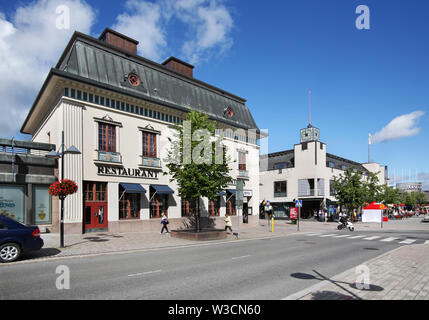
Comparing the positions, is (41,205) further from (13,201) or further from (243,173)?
(243,173)

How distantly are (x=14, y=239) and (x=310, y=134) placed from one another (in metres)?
48.8

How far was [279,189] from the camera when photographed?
53.4 meters

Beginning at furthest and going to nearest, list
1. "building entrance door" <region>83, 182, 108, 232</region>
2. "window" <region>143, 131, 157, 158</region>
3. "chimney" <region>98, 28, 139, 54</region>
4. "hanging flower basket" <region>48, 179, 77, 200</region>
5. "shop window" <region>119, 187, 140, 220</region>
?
"chimney" <region>98, 28, 139, 54</region>
"window" <region>143, 131, 157, 158</region>
"shop window" <region>119, 187, 140, 220</region>
"building entrance door" <region>83, 182, 108, 232</region>
"hanging flower basket" <region>48, 179, 77, 200</region>

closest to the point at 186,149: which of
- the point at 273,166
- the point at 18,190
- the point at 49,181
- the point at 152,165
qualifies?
the point at 152,165

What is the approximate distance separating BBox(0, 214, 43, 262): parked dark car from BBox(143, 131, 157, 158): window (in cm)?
1294

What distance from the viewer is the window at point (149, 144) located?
23.3 meters

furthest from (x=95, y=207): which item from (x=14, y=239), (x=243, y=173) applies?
(x=243, y=173)

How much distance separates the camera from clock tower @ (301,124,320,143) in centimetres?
5197

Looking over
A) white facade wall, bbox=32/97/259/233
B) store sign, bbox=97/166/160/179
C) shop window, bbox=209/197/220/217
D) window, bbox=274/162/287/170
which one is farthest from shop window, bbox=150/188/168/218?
window, bbox=274/162/287/170

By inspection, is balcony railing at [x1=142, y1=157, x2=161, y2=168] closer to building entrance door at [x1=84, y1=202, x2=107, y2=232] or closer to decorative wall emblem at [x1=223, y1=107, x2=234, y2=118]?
building entrance door at [x1=84, y1=202, x2=107, y2=232]

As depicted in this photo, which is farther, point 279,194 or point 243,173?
point 279,194

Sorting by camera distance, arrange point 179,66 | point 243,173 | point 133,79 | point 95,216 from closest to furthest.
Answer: point 95,216 < point 133,79 < point 179,66 < point 243,173

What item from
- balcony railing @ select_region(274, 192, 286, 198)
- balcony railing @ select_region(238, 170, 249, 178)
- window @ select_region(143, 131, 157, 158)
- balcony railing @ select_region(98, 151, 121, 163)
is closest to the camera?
balcony railing @ select_region(98, 151, 121, 163)

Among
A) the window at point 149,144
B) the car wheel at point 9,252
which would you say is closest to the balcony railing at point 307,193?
the window at point 149,144
